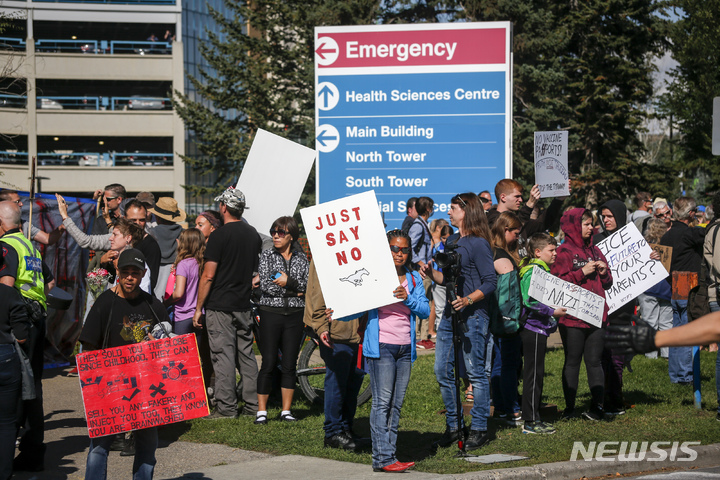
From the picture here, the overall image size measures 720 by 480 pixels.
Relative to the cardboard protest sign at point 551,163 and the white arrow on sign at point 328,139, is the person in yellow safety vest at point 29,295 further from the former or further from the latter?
the white arrow on sign at point 328,139

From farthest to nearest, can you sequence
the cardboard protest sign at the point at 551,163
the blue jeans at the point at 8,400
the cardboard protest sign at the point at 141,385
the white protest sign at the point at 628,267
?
the cardboard protest sign at the point at 551,163 → the white protest sign at the point at 628,267 → the blue jeans at the point at 8,400 → the cardboard protest sign at the point at 141,385

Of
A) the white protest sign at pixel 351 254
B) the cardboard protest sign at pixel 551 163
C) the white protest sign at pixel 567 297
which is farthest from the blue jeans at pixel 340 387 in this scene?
the cardboard protest sign at pixel 551 163

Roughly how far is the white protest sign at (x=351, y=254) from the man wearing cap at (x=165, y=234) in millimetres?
3105

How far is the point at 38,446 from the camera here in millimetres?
6449

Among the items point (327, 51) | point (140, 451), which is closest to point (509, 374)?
point (140, 451)

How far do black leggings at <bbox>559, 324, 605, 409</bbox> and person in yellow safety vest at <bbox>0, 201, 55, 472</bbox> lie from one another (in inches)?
190

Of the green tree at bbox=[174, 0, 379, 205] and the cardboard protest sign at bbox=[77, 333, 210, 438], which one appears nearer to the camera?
the cardboard protest sign at bbox=[77, 333, 210, 438]

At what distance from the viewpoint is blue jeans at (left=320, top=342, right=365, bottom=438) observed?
7141 mm

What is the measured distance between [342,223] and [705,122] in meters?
40.6

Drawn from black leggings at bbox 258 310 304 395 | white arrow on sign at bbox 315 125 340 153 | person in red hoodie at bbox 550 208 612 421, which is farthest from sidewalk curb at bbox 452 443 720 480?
white arrow on sign at bbox 315 125 340 153

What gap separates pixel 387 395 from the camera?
6332 mm

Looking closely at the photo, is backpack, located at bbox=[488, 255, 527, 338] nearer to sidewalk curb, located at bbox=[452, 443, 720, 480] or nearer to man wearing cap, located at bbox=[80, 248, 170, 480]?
sidewalk curb, located at bbox=[452, 443, 720, 480]

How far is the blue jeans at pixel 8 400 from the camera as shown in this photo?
18.1ft

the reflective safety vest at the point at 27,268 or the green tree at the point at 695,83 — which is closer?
the reflective safety vest at the point at 27,268
